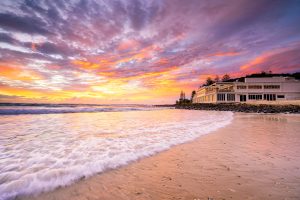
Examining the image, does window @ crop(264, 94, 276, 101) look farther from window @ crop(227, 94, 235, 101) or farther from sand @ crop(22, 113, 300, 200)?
sand @ crop(22, 113, 300, 200)

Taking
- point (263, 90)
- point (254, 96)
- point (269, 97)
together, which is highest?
point (263, 90)

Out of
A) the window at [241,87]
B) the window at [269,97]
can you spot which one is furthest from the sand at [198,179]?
the window at [269,97]

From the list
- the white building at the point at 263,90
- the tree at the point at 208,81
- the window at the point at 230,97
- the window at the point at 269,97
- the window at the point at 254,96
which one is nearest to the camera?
the white building at the point at 263,90

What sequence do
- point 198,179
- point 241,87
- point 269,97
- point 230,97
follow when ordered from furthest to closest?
point 230,97 < point 241,87 < point 269,97 < point 198,179

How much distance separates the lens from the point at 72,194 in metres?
2.93

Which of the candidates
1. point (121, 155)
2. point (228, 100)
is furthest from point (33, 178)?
point (228, 100)

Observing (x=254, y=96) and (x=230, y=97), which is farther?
(x=230, y=97)

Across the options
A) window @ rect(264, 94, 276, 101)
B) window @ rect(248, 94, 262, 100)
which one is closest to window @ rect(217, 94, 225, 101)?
window @ rect(248, 94, 262, 100)

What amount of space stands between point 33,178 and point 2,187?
49 cm

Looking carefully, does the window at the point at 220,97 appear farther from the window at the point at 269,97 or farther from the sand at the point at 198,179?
the sand at the point at 198,179

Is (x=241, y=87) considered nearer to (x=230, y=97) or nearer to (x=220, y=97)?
(x=230, y=97)

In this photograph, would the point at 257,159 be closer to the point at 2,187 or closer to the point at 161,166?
the point at 161,166

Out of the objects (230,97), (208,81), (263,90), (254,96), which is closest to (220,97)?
(230,97)

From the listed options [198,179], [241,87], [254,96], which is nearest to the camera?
[198,179]
